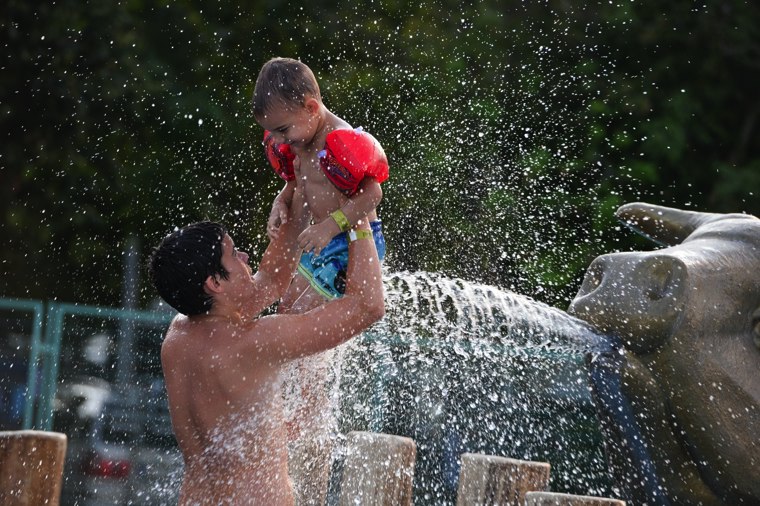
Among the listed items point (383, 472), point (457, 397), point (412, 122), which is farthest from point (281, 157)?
point (412, 122)

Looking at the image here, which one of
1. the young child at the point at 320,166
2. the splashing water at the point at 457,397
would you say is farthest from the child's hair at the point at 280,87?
the splashing water at the point at 457,397

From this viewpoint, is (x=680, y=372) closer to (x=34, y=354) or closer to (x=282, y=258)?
(x=282, y=258)

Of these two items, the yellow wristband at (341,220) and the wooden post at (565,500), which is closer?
the wooden post at (565,500)

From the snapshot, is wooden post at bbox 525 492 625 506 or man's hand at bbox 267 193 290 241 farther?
man's hand at bbox 267 193 290 241

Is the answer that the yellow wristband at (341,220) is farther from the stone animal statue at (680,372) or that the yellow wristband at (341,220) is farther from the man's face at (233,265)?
the stone animal statue at (680,372)

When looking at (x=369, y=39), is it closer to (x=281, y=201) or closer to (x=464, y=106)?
(x=464, y=106)

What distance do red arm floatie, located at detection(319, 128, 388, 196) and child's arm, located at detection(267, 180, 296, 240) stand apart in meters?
0.37

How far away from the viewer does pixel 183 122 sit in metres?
A: 8.80

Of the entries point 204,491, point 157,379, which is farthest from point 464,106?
point 204,491

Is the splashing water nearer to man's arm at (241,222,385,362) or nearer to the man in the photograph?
man's arm at (241,222,385,362)

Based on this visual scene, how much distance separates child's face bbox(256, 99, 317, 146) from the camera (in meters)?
3.19

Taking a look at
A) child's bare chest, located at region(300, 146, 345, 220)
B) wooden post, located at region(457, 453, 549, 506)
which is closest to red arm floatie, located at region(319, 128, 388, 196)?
child's bare chest, located at region(300, 146, 345, 220)

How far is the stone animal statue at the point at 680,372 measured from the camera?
10.2 ft

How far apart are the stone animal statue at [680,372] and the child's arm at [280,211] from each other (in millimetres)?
943
